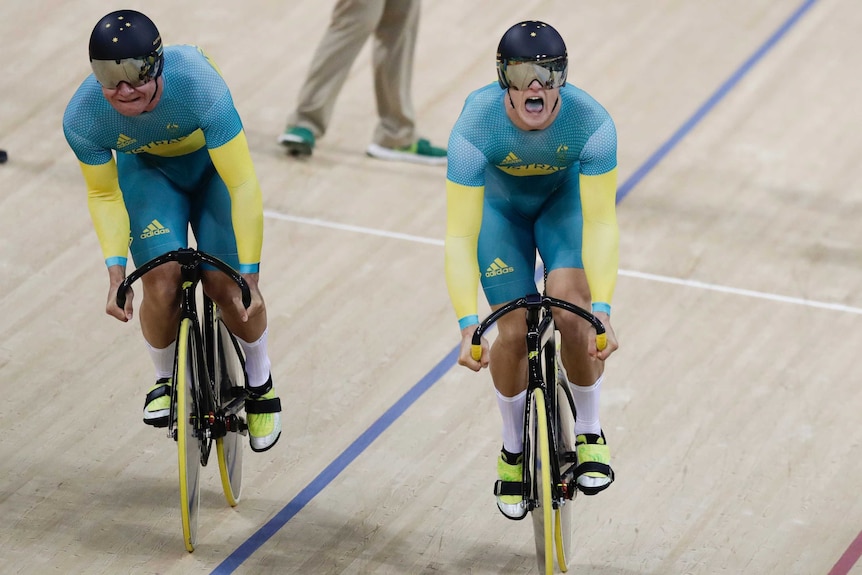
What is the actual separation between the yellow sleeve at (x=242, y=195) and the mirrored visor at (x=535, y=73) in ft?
2.91

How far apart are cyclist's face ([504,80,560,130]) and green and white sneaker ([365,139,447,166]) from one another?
3.12 m

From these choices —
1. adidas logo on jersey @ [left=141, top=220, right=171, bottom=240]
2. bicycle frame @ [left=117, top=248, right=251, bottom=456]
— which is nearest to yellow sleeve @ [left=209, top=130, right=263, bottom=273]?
bicycle frame @ [left=117, top=248, right=251, bottom=456]

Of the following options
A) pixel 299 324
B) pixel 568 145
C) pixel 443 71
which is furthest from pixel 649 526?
pixel 443 71

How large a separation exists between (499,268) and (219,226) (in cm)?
91

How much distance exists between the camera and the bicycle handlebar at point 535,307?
3854mm

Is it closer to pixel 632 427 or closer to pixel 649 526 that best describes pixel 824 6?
pixel 632 427

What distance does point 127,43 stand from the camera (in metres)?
3.92

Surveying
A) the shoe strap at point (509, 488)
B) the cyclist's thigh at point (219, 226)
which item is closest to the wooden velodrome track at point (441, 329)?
the shoe strap at point (509, 488)

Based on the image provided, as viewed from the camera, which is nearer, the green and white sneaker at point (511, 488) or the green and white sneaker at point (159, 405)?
the green and white sneaker at point (511, 488)

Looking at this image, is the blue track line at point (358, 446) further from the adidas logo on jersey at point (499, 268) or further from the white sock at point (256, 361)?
the adidas logo on jersey at point (499, 268)

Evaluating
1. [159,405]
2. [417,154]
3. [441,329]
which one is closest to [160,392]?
[159,405]

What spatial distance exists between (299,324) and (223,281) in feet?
4.63

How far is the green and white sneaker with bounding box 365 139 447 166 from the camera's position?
707 centimetres

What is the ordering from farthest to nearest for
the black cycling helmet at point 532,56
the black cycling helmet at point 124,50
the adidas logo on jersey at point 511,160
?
the adidas logo on jersey at point 511,160
the black cycling helmet at point 124,50
the black cycling helmet at point 532,56
